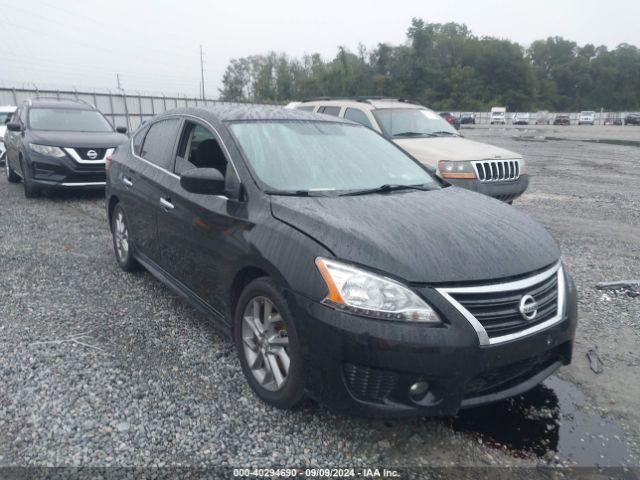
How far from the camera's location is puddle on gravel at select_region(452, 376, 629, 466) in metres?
2.75

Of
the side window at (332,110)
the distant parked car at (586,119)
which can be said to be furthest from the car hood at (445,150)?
the distant parked car at (586,119)

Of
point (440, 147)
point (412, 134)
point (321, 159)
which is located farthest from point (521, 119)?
point (321, 159)

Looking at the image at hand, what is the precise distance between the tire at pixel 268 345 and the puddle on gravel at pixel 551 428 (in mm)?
967

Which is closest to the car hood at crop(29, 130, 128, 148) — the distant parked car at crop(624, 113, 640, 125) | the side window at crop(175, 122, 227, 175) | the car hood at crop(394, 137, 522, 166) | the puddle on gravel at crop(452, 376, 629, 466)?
the car hood at crop(394, 137, 522, 166)

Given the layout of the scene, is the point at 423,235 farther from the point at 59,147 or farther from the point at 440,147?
the point at 59,147

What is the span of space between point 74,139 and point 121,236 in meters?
4.80

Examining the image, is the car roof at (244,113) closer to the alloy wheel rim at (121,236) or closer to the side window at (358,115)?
the alloy wheel rim at (121,236)

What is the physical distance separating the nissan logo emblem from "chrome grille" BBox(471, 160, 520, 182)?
17.3 feet

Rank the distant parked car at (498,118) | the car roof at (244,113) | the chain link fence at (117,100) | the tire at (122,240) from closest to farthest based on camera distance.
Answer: the car roof at (244,113) < the tire at (122,240) < the chain link fence at (117,100) < the distant parked car at (498,118)

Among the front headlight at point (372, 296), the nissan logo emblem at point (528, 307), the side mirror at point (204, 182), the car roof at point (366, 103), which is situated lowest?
the nissan logo emblem at point (528, 307)

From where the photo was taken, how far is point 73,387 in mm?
3225

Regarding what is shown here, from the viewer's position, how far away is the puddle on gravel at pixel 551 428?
2752 mm

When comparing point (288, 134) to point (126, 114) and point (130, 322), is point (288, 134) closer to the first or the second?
point (130, 322)

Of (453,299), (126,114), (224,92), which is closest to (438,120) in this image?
(453,299)
